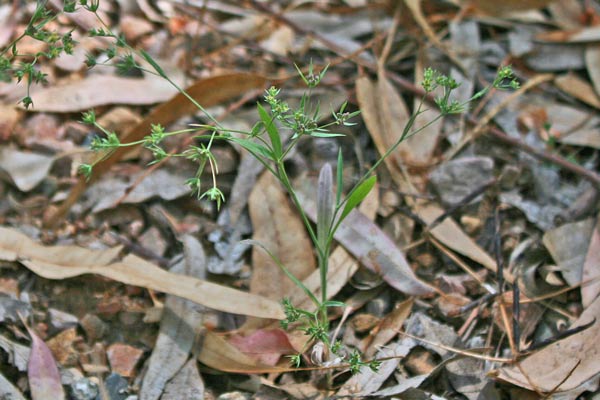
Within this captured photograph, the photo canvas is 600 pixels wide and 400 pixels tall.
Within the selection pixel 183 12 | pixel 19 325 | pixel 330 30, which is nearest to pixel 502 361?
Result: pixel 19 325

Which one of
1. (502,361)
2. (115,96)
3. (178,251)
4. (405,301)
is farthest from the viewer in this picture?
(115,96)

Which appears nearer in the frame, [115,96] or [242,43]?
[115,96]

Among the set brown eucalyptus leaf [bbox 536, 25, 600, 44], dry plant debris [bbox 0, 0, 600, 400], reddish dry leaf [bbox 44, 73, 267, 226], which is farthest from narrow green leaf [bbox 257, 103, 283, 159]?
brown eucalyptus leaf [bbox 536, 25, 600, 44]

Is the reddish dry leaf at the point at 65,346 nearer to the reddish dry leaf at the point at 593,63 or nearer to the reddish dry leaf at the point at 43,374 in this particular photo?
the reddish dry leaf at the point at 43,374

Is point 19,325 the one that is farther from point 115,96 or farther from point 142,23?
point 142,23

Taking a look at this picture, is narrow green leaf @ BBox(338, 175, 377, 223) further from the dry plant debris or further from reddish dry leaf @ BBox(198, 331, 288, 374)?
reddish dry leaf @ BBox(198, 331, 288, 374)

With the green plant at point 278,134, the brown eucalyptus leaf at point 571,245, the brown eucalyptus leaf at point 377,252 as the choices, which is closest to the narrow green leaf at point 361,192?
the green plant at point 278,134

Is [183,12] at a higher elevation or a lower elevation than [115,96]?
higher

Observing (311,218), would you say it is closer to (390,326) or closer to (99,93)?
(390,326)
